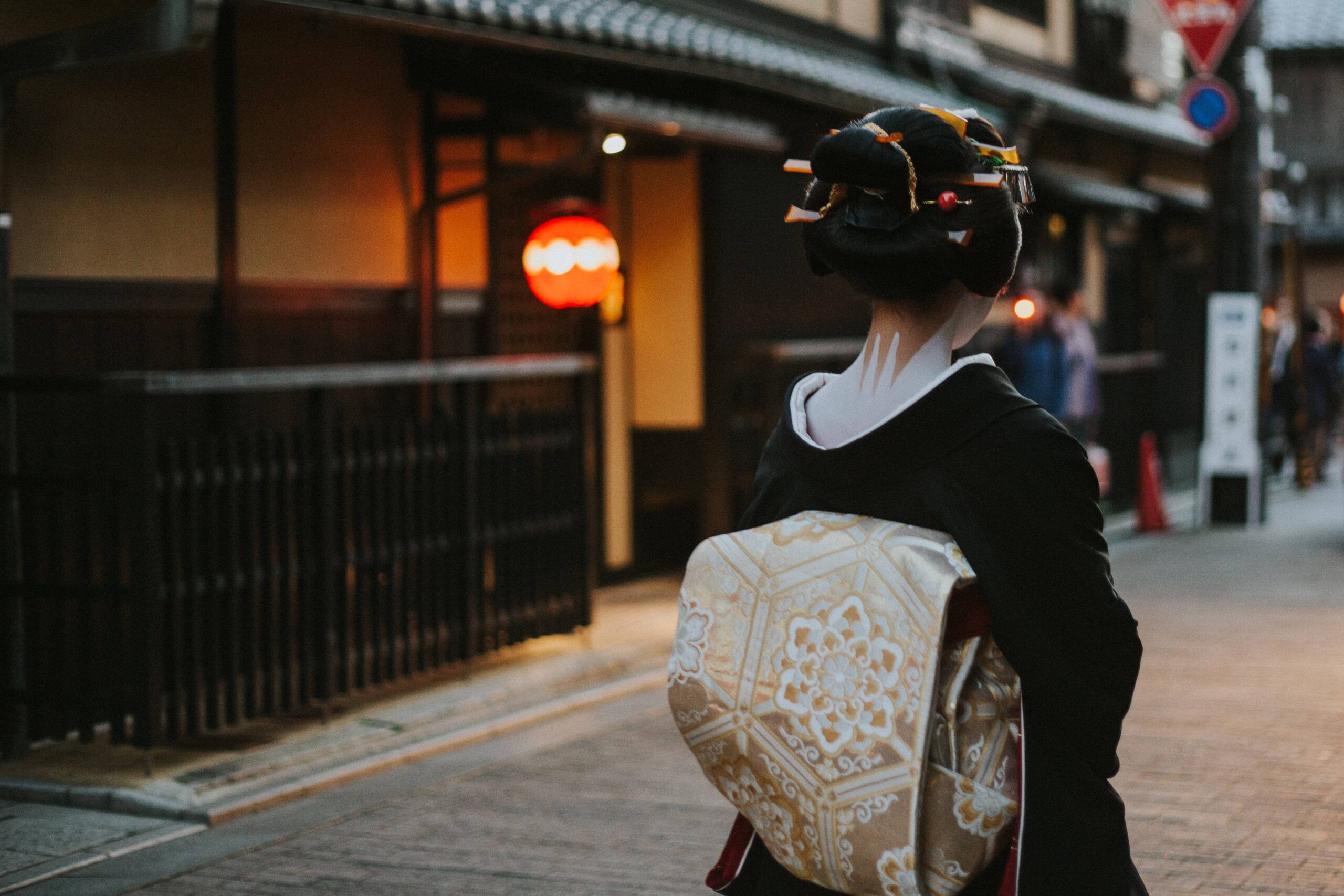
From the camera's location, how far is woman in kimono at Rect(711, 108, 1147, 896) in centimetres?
264

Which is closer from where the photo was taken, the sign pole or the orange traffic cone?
the sign pole

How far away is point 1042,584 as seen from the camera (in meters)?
2.64

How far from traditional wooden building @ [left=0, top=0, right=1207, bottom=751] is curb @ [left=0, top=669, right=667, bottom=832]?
0.34m

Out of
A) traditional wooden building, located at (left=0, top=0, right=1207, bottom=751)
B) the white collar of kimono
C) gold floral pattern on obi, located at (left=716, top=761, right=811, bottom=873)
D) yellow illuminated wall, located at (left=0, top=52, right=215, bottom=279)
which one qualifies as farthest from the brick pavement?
yellow illuminated wall, located at (left=0, top=52, right=215, bottom=279)

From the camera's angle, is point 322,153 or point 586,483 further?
point 586,483

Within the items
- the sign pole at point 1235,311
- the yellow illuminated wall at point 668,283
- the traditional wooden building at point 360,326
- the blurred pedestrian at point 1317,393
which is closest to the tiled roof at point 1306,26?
the blurred pedestrian at point 1317,393

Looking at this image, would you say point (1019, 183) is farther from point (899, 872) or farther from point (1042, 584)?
point (899, 872)

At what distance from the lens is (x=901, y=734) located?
2.59 meters

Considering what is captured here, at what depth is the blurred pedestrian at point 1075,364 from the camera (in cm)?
1476

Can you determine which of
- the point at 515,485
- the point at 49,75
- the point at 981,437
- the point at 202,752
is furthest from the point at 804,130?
the point at 981,437

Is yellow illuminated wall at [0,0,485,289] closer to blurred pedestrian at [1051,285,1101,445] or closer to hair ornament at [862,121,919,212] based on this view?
hair ornament at [862,121,919,212]

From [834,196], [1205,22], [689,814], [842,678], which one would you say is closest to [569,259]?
[689,814]

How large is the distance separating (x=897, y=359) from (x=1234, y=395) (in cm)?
1370

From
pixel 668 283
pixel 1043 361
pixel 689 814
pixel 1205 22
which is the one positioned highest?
pixel 1205 22
